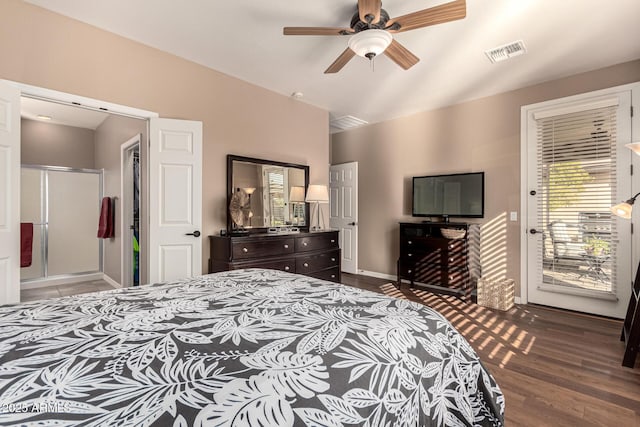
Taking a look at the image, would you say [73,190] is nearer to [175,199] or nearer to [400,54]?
[175,199]

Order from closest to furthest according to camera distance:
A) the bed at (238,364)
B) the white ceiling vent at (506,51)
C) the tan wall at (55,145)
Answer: the bed at (238,364)
the white ceiling vent at (506,51)
the tan wall at (55,145)

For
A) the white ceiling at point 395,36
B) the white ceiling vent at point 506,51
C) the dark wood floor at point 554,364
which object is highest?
the white ceiling at point 395,36

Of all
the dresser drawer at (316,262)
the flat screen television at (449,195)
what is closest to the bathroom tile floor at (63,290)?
the dresser drawer at (316,262)

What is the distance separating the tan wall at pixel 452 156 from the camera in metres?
3.79

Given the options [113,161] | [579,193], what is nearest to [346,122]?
[579,193]

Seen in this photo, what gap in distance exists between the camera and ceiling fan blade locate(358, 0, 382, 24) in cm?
203

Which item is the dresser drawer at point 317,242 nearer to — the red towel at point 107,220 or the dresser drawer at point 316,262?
the dresser drawer at point 316,262

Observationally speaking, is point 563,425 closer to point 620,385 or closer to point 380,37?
point 620,385

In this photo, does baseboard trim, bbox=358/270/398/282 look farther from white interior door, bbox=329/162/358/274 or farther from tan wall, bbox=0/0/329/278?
tan wall, bbox=0/0/329/278

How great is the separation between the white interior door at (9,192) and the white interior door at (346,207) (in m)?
4.34

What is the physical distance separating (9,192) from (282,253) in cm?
232

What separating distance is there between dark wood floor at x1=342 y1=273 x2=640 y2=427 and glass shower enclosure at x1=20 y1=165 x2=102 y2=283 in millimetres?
5731

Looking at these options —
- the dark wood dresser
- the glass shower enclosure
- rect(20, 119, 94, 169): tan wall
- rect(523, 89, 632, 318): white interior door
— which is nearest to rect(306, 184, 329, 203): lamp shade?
the dark wood dresser

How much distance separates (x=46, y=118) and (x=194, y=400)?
20.0 feet
